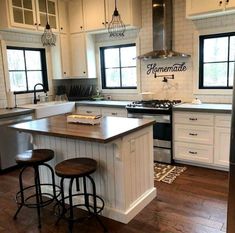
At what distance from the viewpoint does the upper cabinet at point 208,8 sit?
3.46 m

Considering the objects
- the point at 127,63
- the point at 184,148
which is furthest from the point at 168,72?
the point at 184,148

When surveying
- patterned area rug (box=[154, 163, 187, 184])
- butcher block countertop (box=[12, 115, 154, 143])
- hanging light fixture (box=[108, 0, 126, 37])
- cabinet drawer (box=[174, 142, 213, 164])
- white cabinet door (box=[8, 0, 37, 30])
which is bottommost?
patterned area rug (box=[154, 163, 187, 184])

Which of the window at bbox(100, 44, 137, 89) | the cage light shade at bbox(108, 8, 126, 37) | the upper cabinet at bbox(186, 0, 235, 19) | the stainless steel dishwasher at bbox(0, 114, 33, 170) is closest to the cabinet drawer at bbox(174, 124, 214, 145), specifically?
the window at bbox(100, 44, 137, 89)

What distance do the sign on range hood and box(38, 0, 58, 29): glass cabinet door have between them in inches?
72.2

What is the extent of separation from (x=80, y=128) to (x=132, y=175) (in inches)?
27.7

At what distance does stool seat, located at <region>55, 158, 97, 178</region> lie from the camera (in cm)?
224

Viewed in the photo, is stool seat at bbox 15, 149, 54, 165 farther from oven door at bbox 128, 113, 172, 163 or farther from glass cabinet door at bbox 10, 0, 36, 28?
glass cabinet door at bbox 10, 0, 36, 28

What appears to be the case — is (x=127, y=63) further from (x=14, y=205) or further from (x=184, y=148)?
(x=14, y=205)

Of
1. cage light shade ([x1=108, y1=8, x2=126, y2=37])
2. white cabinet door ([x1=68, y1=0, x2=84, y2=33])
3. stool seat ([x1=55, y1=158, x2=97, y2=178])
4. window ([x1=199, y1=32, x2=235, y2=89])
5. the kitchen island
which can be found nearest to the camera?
stool seat ([x1=55, y1=158, x2=97, y2=178])

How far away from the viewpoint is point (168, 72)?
4.54m

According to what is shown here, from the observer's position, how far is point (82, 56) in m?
5.07

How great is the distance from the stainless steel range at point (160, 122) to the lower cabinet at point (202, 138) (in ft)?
0.30

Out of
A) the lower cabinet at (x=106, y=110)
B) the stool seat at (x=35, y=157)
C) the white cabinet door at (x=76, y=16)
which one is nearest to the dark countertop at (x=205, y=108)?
the lower cabinet at (x=106, y=110)

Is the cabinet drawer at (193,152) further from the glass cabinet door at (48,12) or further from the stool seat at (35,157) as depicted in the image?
the glass cabinet door at (48,12)
